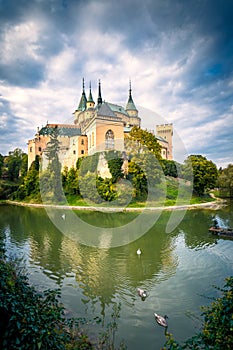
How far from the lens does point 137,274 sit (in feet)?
28.2

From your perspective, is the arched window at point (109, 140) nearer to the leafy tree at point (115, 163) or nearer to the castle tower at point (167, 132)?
the leafy tree at point (115, 163)

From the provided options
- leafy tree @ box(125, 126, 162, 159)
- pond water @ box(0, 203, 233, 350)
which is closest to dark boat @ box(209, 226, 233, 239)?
pond water @ box(0, 203, 233, 350)

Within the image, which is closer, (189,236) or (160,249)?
(160,249)

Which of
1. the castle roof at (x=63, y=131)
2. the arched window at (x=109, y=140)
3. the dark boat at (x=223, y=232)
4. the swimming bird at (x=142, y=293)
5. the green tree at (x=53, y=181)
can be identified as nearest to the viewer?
the swimming bird at (x=142, y=293)

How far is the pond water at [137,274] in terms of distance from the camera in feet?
19.3

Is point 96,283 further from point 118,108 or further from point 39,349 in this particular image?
point 118,108

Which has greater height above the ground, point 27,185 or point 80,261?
point 27,185

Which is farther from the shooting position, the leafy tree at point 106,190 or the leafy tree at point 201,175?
the leafy tree at point 201,175

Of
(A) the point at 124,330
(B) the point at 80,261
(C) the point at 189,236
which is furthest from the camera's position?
(C) the point at 189,236

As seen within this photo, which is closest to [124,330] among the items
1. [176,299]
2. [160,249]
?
[176,299]

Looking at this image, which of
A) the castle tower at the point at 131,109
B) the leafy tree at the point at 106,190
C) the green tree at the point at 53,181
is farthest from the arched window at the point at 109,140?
the castle tower at the point at 131,109

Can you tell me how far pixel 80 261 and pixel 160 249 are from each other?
3.99 m

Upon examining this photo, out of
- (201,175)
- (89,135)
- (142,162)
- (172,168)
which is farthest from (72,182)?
(172,168)

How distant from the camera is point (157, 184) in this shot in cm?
2997
